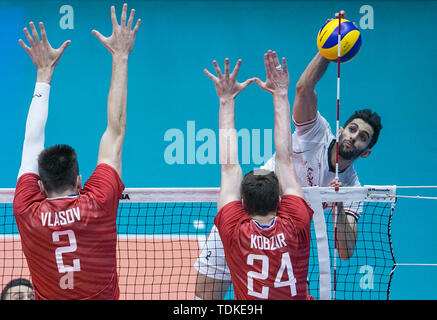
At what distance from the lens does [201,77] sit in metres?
9.11

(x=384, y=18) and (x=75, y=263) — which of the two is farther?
(x=384, y=18)

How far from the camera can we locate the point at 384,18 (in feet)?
29.6

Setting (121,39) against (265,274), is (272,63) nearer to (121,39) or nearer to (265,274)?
(121,39)

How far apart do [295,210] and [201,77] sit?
6143 millimetres

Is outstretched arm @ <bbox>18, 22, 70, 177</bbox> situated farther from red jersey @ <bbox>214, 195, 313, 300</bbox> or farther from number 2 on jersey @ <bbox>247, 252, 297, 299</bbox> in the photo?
number 2 on jersey @ <bbox>247, 252, 297, 299</bbox>

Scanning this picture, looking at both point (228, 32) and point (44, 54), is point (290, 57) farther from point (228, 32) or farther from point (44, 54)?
point (44, 54)

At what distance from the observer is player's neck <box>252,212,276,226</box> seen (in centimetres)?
317

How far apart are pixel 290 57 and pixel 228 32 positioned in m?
1.06

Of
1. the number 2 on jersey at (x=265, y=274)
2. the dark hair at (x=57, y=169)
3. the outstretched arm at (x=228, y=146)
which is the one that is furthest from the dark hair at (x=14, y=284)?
the number 2 on jersey at (x=265, y=274)

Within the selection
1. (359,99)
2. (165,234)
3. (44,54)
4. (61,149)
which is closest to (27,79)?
(165,234)

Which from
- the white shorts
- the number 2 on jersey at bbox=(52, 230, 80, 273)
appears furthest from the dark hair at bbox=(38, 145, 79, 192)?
the white shorts

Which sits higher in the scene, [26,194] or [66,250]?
[26,194]

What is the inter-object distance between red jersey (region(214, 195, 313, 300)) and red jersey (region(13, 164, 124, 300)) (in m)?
0.67

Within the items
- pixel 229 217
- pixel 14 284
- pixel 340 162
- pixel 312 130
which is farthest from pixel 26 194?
pixel 340 162
